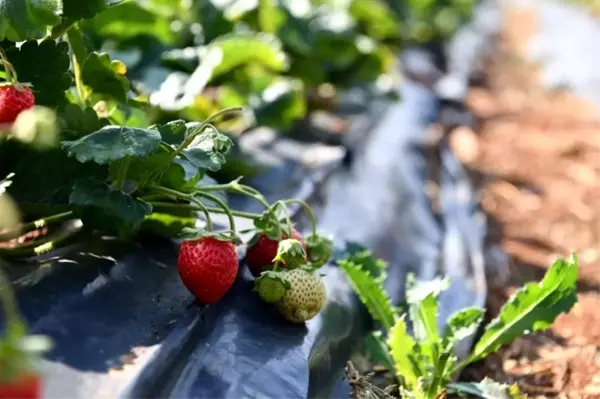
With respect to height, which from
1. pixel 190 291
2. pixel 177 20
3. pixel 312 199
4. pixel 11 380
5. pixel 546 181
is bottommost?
pixel 546 181

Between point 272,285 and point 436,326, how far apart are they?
1.39 ft

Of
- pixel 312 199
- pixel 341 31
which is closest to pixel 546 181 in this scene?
pixel 341 31

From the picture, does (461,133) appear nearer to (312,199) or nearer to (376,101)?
(376,101)

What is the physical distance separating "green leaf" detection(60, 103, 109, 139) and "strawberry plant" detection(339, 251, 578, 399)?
0.59 metres

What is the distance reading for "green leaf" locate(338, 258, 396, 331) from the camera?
1.86 m

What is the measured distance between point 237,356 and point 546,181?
2.90m

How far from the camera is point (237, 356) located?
5.01 feet

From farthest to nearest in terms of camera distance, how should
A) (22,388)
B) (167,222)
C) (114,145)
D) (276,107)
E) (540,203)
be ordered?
(540,203)
(276,107)
(167,222)
(114,145)
(22,388)

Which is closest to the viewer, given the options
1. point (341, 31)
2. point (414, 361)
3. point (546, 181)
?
point (414, 361)

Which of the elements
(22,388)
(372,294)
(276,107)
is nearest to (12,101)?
(22,388)

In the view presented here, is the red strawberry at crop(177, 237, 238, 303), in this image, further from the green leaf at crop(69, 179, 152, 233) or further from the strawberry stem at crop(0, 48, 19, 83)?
the strawberry stem at crop(0, 48, 19, 83)

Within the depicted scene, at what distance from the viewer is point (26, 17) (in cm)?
146

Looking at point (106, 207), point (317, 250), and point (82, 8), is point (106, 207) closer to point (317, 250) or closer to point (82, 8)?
point (82, 8)

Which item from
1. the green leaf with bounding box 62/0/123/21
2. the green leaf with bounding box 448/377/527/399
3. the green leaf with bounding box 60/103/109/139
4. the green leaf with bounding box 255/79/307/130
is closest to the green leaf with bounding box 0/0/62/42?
the green leaf with bounding box 62/0/123/21
